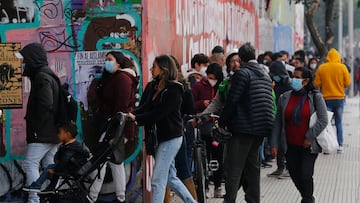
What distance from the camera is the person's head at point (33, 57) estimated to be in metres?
8.72

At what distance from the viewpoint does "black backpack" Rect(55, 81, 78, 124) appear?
8750mm

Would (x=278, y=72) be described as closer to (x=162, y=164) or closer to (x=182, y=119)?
(x=182, y=119)

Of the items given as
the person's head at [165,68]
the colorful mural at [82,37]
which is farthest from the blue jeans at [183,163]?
the person's head at [165,68]

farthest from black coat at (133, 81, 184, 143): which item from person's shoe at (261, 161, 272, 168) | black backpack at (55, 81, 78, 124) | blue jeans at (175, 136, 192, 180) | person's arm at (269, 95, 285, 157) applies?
person's shoe at (261, 161, 272, 168)

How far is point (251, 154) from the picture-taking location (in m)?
8.74

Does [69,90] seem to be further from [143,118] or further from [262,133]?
[262,133]

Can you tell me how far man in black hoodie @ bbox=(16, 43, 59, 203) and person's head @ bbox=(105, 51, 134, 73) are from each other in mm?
579

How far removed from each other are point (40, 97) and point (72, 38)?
115 cm

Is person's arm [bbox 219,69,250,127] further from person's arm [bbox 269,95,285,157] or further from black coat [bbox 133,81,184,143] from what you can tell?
person's arm [bbox 269,95,285,157]

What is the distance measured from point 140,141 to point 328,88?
264 inches

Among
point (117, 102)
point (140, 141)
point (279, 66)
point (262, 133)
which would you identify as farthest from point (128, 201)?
point (279, 66)

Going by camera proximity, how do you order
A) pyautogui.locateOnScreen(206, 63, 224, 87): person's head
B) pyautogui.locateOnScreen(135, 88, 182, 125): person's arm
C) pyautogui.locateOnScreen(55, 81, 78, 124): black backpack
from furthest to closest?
1. pyautogui.locateOnScreen(206, 63, 224, 87): person's head
2. pyautogui.locateOnScreen(55, 81, 78, 124): black backpack
3. pyautogui.locateOnScreen(135, 88, 182, 125): person's arm

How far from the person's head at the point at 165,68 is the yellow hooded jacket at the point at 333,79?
761 centimetres

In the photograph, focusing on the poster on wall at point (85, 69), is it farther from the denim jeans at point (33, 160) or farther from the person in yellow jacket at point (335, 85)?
the person in yellow jacket at point (335, 85)
